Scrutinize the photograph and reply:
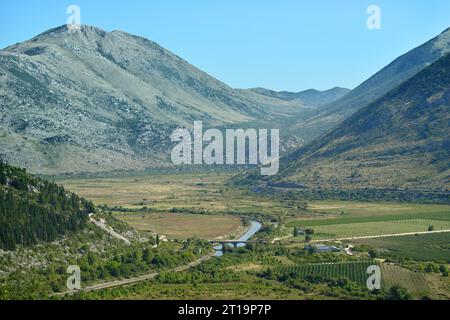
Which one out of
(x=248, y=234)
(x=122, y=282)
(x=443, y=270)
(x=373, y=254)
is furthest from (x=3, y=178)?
(x=443, y=270)

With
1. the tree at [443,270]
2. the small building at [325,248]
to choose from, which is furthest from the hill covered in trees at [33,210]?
the tree at [443,270]

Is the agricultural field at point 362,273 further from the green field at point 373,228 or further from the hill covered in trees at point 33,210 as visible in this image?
the hill covered in trees at point 33,210

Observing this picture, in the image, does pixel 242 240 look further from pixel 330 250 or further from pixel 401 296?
pixel 401 296

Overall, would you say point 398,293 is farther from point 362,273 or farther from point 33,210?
point 33,210

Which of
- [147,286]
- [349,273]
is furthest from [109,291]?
[349,273]

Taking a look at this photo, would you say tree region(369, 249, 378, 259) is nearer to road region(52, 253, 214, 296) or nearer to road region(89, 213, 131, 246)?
road region(52, 253, 214, 296)

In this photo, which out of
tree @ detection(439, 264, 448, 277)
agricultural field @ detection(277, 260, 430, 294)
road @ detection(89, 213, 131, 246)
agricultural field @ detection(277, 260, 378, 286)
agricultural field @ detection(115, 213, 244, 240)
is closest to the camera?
agricultural field @ detection(277, 260, 430, 294)

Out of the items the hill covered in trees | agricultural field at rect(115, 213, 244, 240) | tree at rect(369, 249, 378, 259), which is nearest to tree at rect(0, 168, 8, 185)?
the hill covered in trees
